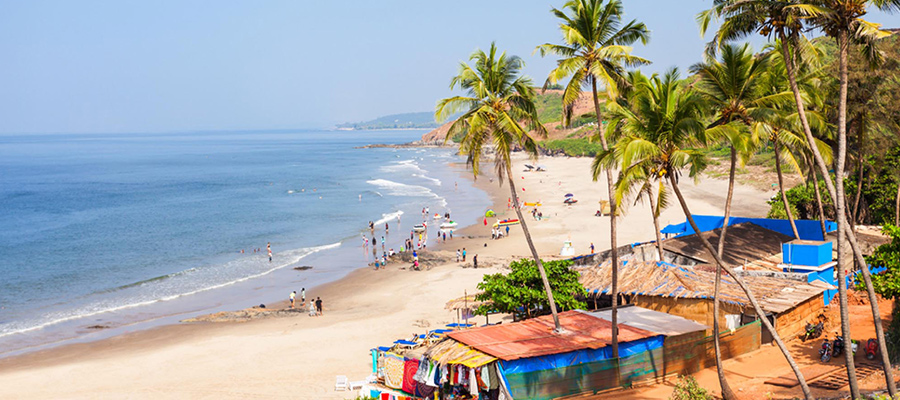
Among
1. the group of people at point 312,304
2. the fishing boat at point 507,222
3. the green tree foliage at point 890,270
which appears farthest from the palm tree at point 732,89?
the fishing boat at point 507,222

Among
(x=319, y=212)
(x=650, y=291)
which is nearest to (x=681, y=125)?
(x=650, y=291)

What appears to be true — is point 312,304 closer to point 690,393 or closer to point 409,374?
point 409,374

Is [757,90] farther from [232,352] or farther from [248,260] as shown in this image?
[248,260]

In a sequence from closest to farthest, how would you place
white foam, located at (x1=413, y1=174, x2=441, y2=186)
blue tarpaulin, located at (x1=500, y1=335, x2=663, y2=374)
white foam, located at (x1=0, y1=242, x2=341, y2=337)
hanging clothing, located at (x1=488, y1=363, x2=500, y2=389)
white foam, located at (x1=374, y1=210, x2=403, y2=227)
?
hanging clothing, located at (x1=488, y1=363, x2=500, y2=389), blue tarpaulin, located at (x1=500, y1=335, x2=663, y2=374), white foam, located at (x1=0, y1=242, x2=341, y2=337), white foam, located at (x1=374, y1=210, x2=403, y2=227), white foam, located at (x1=413, y1=174, x2=441, y2=186)

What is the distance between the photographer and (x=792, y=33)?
535 inches

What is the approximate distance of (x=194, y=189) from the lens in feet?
308

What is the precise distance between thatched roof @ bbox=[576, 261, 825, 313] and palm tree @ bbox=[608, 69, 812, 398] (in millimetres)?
4790

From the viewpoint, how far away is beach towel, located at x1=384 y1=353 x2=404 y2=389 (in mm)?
17688

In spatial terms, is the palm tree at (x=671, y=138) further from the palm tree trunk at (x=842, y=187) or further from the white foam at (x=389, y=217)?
the white foam at (x=389, y=217)

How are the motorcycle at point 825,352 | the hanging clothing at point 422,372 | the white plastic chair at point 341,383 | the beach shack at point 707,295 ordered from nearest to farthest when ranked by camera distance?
the hanging clothing at point 422,372, the motorcycle at point 825,352, the beach shack at point 707,295, the white plastic chair at point 341,383

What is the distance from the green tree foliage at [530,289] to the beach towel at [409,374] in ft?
→ 12.9

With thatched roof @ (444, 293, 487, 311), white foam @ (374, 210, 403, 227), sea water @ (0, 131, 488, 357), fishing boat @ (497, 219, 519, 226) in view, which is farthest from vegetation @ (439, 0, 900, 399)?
white foam @ (374, 210, 403, 227)

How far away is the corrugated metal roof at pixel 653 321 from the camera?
17.8 m

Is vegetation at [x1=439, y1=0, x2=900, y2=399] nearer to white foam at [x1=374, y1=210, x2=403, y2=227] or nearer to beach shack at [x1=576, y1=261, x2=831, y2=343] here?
beach shack at [x1=576, y1=261, x2=831, y2=343]
